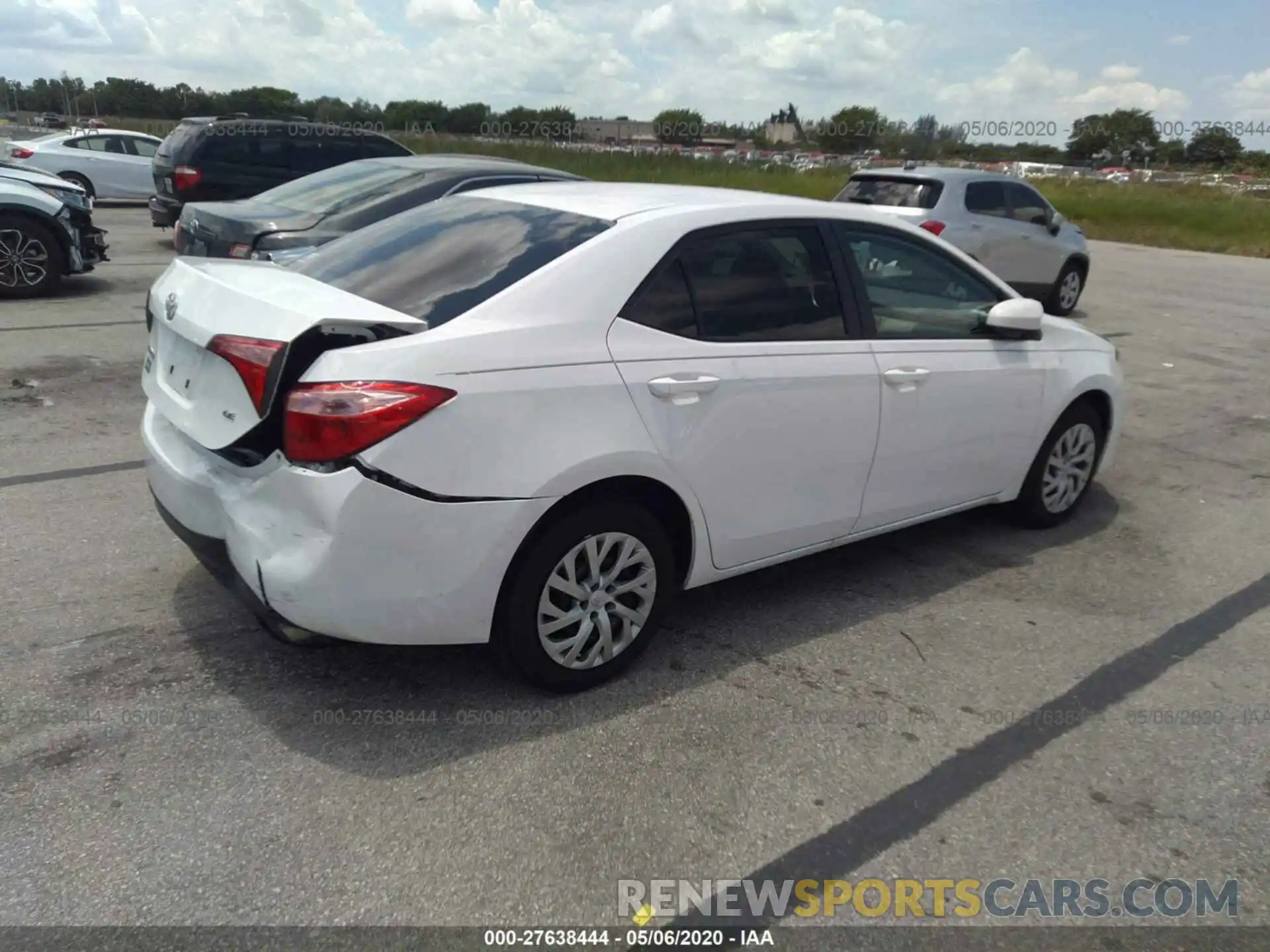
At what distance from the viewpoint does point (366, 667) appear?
361cm

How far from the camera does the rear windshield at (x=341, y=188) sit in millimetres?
8000

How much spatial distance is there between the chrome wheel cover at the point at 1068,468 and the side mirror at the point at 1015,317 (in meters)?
0.76

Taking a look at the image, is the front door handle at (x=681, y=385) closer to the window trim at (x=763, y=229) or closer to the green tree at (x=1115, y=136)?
the window trim at (x=763, y=229)

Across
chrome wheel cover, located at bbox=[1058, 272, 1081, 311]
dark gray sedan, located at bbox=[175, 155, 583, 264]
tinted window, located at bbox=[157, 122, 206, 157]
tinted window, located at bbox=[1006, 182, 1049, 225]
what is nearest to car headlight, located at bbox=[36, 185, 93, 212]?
tinted window, located at bbox=[157, 122, 206, 157]

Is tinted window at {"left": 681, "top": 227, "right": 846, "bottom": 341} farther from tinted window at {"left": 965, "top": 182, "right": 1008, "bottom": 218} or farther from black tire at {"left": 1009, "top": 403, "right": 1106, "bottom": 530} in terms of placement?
tinted window at {"left": 965, "top": 182, "right": 1008, "bottom": 218}

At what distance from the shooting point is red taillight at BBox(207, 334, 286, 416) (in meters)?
3.02

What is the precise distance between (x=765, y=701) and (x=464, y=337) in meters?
1.61

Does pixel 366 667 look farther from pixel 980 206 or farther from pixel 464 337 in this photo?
pixel 980 206

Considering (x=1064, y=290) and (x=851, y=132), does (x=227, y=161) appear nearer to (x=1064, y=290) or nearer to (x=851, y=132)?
Result: (x=1064, y=290)

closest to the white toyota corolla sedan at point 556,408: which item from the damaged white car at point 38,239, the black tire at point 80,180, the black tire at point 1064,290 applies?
the damaged white car at point 38,239

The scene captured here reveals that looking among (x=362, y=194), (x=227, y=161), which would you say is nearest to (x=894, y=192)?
(x=362, y=194)

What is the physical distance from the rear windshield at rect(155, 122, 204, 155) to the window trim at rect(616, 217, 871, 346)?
1180 centimetres

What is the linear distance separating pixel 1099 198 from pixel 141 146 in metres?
26.1

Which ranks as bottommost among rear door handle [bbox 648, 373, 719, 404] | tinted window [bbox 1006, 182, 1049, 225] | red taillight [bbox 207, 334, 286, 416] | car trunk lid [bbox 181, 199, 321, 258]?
car trunk lid [bbox 181, 199, 321, 258]
